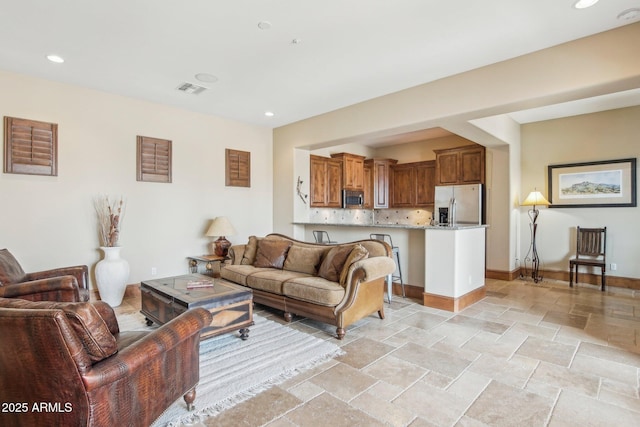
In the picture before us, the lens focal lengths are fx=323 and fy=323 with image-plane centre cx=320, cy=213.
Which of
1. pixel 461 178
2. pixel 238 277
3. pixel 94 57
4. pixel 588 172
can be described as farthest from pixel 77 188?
pixel 588 172

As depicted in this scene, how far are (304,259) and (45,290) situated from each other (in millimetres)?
2650

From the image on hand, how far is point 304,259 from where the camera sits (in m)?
4.29

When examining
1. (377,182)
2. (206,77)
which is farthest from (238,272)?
(377,182)

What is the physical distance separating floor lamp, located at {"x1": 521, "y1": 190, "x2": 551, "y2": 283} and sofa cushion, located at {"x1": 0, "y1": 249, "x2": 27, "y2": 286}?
24.2 ft

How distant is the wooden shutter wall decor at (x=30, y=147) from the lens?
384 cm

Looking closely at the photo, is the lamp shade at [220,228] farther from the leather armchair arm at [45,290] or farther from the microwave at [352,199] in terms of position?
the microwave at [352,199]

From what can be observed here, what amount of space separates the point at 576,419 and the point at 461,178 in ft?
17.4

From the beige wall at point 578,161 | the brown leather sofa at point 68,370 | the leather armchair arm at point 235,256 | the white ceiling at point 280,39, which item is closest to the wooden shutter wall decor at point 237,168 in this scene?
the leather armchair arm at point 235,256

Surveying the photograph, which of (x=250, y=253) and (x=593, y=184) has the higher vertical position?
(x=593, y=184)

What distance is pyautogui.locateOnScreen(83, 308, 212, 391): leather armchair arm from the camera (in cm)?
139

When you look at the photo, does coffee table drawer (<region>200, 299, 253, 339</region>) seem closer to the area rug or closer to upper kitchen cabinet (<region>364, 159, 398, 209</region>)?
the area rug

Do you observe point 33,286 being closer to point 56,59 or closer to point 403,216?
point 56,59

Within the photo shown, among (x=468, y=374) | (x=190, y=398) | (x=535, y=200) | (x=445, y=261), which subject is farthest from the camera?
(x=535, y=200)

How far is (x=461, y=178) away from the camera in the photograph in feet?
22.1
